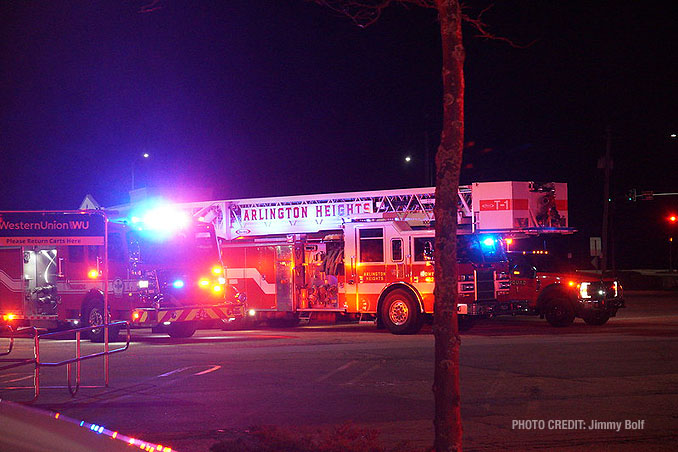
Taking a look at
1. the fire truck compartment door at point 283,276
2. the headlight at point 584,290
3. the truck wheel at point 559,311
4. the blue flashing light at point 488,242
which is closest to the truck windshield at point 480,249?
the blue flashing light at point 488,242

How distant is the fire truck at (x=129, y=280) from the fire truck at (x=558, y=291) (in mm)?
7429

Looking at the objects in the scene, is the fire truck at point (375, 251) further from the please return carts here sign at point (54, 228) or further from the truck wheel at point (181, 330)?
the please return carts here sign at point (54, 228)

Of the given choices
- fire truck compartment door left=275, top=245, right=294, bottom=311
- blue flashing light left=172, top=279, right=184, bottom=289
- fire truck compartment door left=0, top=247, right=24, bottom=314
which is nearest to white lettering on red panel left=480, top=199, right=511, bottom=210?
fire truck compartment door left=275, top=245, right=294, bottom=311

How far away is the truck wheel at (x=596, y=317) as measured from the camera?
66.8 ft

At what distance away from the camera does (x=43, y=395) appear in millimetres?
11039

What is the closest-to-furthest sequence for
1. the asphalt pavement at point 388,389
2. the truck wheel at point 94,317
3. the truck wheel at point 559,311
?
the asphalt pavement at point 388,389 < the truck wheel at point 94,317 < the truck wheel at point 559,311

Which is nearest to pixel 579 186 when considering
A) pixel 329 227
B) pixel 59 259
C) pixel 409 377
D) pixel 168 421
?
pixel 329 227

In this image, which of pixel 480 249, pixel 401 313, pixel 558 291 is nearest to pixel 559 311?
pixel 558 291

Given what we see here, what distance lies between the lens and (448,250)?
19.1ft

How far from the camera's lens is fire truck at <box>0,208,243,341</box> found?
18656 millimetres

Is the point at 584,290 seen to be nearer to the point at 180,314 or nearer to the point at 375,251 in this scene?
the point at 375,251

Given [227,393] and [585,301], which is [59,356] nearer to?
[227,393]

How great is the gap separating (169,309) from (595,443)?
12.7 m

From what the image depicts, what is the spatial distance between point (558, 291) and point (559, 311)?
576 mm
